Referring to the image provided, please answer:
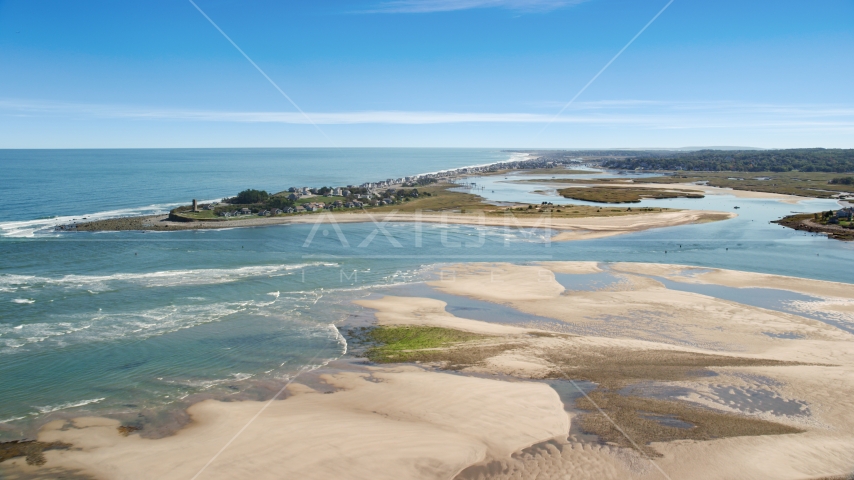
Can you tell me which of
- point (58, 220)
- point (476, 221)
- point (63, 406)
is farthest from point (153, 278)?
point (476, 221)

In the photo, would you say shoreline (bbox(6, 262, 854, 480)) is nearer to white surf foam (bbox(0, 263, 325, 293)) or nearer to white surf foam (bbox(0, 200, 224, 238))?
white surf foam (bbox(0, 263, 325, 293))

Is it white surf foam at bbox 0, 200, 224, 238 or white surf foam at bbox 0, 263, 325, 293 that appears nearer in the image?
white surf foam at bbox 0, 263, 325, 293

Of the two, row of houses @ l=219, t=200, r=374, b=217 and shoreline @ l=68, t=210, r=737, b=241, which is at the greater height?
row of houses @ l=219, t=200, r=374, b=217

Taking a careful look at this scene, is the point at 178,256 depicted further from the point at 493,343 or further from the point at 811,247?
the point at 811,247

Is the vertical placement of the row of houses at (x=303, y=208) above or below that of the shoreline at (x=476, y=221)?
above

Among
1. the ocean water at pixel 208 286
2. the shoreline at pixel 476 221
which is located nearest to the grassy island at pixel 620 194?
the shoreline at pixel 476 221

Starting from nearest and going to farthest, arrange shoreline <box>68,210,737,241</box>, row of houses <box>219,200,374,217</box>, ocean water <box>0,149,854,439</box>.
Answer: ocean water <box>0,149,854,439</box>
shoreline <box>68,210,737,241</box>
row of houses <box>219,200,374,217</box>

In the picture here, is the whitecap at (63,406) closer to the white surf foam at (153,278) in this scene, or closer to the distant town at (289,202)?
the white surf foam at (153,278)

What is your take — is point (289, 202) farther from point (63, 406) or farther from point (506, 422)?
point (506, 422)

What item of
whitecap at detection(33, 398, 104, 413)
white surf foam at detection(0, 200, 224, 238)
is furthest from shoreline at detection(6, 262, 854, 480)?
white surf foam at detection(0, 200, 224, 238)
